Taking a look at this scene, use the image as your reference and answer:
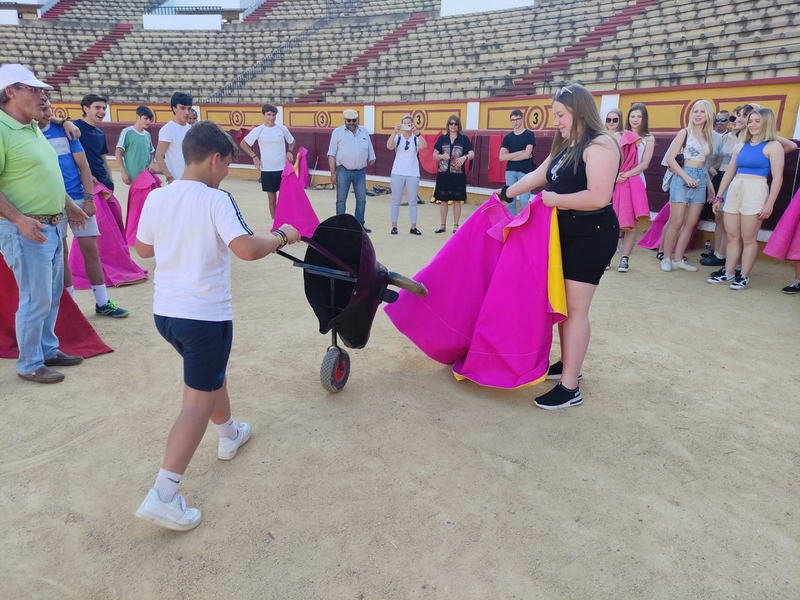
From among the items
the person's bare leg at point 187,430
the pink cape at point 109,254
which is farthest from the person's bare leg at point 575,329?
the pink cape at point 109,254

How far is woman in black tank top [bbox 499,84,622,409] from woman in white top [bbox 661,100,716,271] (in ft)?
10.4

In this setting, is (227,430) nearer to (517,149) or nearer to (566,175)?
(566,175)

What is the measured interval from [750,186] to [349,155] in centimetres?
410

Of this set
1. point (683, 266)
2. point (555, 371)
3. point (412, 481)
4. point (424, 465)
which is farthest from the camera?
point (683, 266)

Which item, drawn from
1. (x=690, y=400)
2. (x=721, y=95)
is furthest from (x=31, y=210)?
(x=721, y=95)

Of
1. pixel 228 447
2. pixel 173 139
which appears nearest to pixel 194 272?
pixel 228 447

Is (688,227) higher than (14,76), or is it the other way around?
(14,76)

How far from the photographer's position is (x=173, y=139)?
17.7ft

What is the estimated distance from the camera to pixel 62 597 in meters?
1.64

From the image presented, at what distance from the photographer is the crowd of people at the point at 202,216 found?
1.83 m

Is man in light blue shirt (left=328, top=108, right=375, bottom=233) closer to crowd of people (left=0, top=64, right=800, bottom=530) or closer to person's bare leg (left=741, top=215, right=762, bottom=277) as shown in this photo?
crowd of people (left=0, top=64, right=800, bottom=530)

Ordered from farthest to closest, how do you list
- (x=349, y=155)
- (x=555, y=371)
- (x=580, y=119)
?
(x=349, y=155), (x=555, y=371), (x=580, y=119)

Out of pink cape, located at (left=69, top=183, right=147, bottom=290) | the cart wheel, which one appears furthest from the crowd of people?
the cart wheel

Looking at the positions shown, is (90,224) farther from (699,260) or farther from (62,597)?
(699,260)
